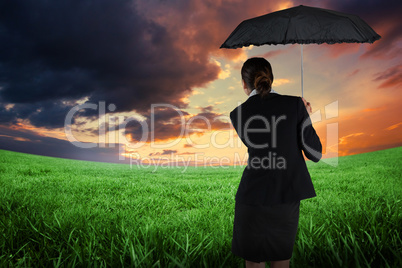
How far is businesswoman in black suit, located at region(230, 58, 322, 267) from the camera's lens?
6.90ft

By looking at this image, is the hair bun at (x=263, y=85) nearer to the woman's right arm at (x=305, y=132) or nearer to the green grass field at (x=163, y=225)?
the woman's right arm at (x=305, y=132)

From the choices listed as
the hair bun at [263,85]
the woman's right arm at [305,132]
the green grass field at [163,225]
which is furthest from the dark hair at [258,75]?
the green grass field at [163,225]

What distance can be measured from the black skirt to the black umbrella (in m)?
2.53

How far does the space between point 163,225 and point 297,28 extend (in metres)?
3.49

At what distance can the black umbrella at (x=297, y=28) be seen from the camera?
379 cm

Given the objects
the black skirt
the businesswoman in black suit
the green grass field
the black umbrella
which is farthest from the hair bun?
the black umbrella

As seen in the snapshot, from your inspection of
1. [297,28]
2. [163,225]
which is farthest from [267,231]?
[297,28]

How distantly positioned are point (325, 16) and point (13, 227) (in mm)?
5269

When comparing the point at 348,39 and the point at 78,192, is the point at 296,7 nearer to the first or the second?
the point at 348,39

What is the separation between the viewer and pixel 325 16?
3.81m

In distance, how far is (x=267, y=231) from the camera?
2100 millimetres

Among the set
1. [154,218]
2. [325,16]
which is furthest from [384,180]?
[154,218]

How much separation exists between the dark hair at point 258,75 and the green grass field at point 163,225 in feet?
5.56

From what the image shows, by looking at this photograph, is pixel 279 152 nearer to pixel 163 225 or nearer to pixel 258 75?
pixel 258 75
